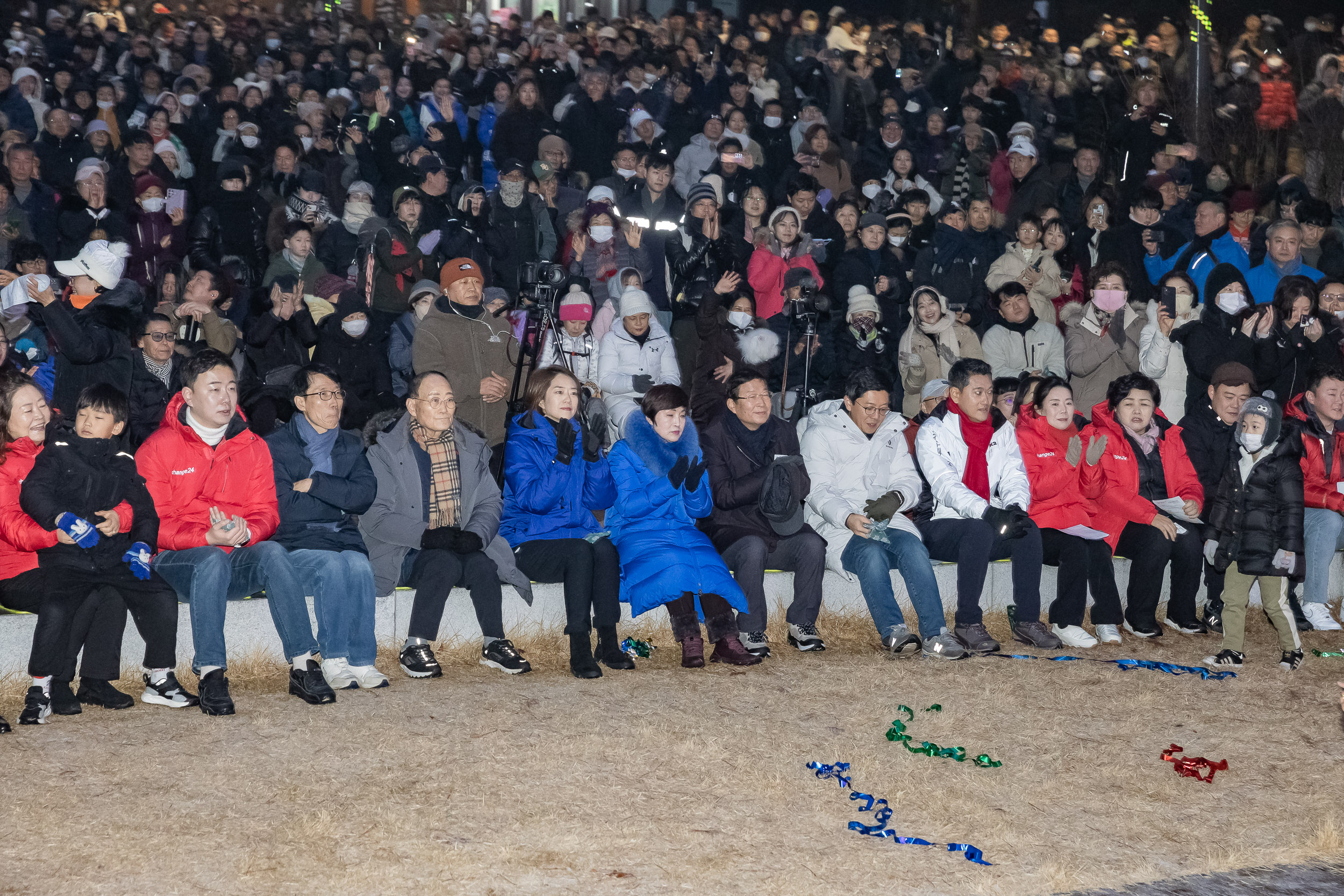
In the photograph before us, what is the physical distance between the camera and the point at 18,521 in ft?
19.6

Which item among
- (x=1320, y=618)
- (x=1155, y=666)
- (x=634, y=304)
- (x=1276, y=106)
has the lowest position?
(x=1155, y=666)

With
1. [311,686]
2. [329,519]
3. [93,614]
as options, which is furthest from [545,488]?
[93,614]

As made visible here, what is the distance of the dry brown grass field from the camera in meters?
4.34

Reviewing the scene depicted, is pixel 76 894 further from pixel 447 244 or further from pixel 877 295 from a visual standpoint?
pixel 877 295

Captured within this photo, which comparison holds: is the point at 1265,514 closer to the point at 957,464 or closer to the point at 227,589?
the point at 957,464

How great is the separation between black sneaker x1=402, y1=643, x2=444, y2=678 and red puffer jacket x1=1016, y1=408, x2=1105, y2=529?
369 centimetres

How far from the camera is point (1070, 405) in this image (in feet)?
26.7

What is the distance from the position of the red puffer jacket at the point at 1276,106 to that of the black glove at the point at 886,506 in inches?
484

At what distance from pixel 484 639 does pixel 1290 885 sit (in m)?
4.02

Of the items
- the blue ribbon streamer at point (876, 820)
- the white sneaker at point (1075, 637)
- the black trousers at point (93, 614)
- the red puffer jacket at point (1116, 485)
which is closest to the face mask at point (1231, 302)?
the red puffer jacket at point (1116, 485)

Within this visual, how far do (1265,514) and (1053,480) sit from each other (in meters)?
1.25

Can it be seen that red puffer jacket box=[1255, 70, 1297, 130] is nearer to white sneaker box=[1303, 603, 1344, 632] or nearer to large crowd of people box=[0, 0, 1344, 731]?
large crowd of people box=[0, 0, 1344, 731]

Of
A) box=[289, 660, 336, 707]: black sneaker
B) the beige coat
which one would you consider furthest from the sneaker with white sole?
the beige coat

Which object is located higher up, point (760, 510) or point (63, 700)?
point (760, 510)
